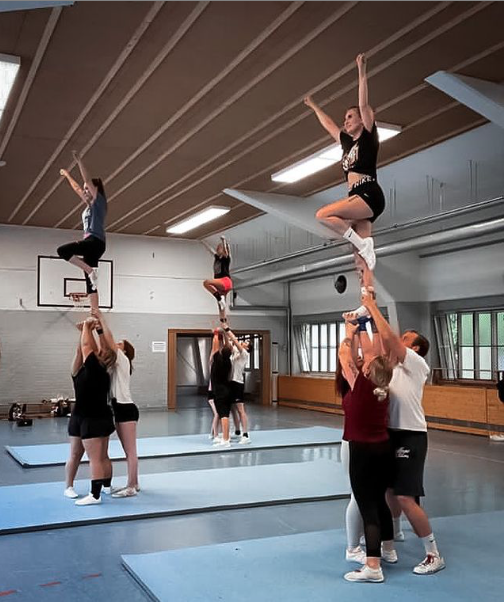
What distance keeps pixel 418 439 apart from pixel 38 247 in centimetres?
1284

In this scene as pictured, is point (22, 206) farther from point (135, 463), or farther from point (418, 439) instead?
point (418, 439)

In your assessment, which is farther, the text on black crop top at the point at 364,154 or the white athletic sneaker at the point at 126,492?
the white athletic sneaker at the point at 126,492

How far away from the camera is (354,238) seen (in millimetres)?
3957

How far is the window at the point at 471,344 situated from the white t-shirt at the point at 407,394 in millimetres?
8555

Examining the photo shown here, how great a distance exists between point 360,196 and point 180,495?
381 cm

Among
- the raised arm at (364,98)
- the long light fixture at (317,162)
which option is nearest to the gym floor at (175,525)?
the raised arm at (364,98)

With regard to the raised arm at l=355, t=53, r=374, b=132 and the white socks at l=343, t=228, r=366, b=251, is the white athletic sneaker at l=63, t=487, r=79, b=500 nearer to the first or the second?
the white socks at l=343, t=228, r=366, b=251

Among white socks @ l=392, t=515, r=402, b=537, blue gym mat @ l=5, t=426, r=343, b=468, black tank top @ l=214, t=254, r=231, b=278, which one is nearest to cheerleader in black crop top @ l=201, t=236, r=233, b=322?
black tank top @ l=214, t=254, r=231, b=278

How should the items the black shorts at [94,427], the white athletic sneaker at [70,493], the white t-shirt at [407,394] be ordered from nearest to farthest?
the white t-shirt at [407,394], the black shorts at [94,427], the white athletic sneaker at [70,493]

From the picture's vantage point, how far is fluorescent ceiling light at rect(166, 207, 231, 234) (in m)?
13.1

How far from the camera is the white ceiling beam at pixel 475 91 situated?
6.60 meters

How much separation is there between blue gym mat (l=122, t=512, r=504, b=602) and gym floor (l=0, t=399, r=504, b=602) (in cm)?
14

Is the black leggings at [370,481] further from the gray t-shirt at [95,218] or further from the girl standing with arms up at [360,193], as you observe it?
the gray t-shirt at [95,218]

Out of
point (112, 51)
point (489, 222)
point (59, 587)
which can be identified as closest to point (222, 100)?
point (112, 51)
